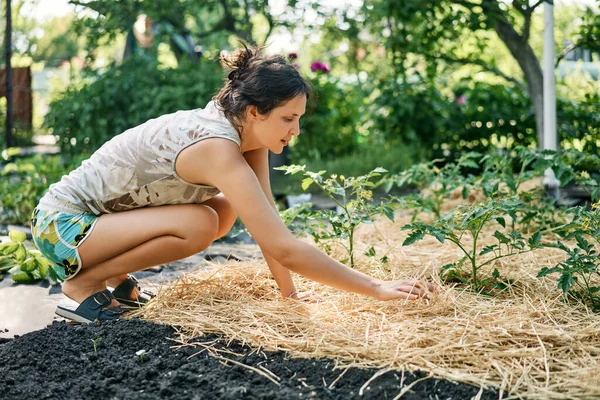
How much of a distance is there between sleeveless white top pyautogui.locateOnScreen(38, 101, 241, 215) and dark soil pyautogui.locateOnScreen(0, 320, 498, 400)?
52 cm

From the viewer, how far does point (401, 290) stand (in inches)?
95.3

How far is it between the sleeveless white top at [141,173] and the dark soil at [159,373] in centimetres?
52

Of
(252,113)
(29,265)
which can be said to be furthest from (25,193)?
(252,113)

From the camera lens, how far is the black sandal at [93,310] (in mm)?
2598

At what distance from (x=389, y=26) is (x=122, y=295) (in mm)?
4079

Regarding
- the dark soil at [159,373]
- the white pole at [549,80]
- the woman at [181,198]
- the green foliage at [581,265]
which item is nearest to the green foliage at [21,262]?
the woman at [181,198]

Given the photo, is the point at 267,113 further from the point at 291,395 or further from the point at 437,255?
the point at 437,255

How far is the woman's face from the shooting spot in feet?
8.07

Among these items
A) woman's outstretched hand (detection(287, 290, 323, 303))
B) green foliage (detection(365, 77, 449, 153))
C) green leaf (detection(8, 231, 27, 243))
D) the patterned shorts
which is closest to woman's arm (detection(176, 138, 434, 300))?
woman's outstretched hand (detection(287, 290, 323, 303))

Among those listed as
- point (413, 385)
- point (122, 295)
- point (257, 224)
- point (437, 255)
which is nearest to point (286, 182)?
point (437, 255)

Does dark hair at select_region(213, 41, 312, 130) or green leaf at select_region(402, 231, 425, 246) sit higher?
dark hair at select_region(213, 41, 312, 130)

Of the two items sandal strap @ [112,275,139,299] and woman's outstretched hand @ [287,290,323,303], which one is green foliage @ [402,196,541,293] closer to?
woman's outstretched hand @ [287,290,323,303]

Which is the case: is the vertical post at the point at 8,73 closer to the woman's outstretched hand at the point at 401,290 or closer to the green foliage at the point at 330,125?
the green foliage at the point at 330,125

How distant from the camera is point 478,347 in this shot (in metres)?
2.11
